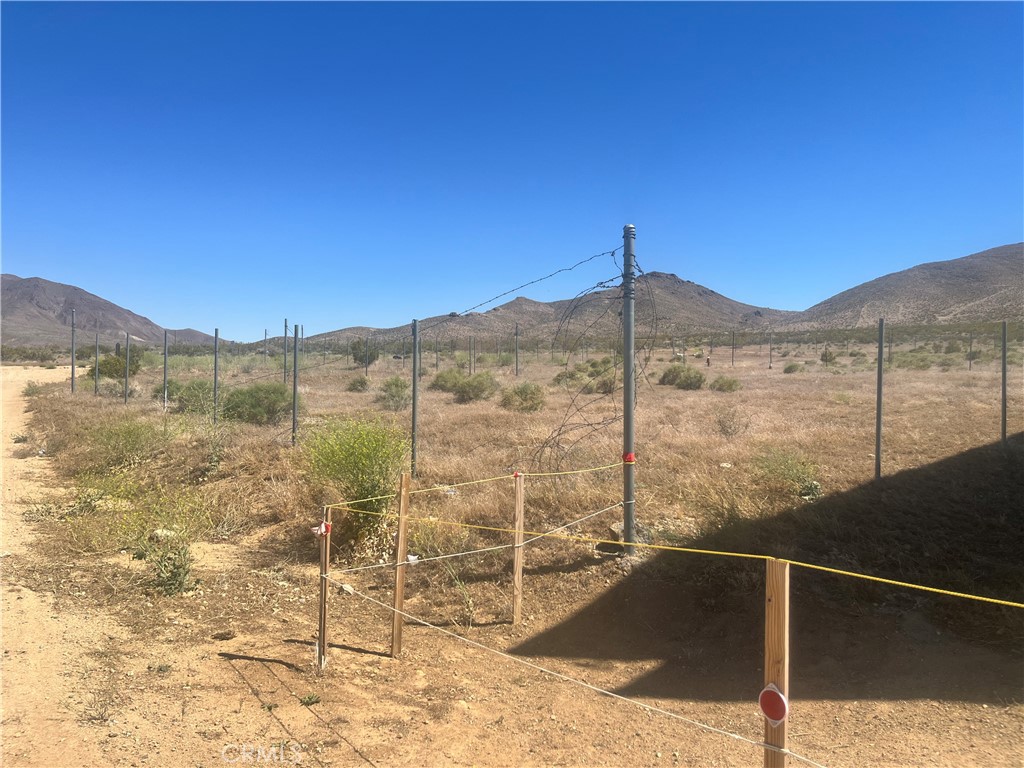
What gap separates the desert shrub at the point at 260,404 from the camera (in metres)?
16.4

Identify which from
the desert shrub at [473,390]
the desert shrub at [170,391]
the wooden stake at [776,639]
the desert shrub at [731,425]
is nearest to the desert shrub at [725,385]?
the desert shrub at [473,390]

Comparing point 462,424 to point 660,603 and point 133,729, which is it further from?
point 133,729

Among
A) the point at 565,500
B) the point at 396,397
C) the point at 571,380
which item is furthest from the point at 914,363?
the point at 565,500

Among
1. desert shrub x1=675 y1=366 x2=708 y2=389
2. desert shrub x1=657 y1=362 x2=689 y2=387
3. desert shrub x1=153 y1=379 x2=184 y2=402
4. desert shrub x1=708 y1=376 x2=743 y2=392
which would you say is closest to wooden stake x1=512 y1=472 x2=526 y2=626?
desert shrub x1=153 y1=379 x2=184 y2=402

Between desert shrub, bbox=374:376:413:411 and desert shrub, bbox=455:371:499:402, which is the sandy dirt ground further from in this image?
desert shrub, bbox=455:371:499:402

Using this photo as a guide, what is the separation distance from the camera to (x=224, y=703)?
13.9 ft

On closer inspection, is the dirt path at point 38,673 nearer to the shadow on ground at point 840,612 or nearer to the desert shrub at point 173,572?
the desert shrub at point 173,572

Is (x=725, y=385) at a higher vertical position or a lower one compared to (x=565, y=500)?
higher

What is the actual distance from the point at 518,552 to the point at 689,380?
69.7 feet

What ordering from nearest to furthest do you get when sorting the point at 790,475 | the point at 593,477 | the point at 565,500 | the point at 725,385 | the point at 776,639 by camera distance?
the point at 776,639
the point at 565,500
the point at 790,475
the point at 593,477
the point at 725,385

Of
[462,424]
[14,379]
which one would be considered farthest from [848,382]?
[14,379]

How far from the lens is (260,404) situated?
55.7ft

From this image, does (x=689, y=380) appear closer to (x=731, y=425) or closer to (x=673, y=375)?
(x=673, y=375)

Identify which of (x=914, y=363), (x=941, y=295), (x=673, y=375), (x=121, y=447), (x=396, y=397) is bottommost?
(x=121, y=447)
